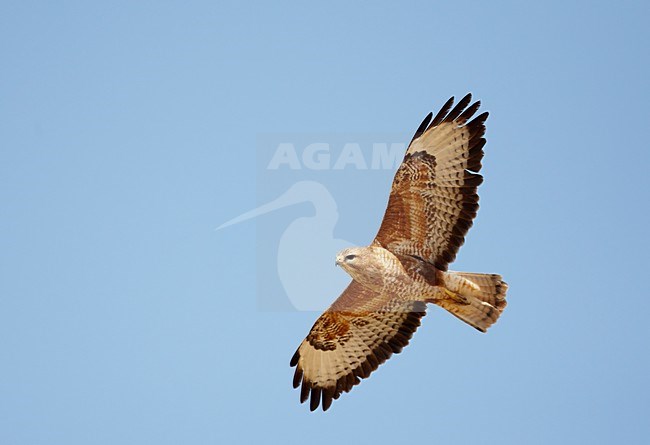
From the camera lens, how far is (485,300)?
971 centimetres

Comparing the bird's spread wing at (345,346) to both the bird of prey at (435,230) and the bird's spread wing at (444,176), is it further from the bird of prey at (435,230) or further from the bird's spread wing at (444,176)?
the bird's spread wing at (444,176)

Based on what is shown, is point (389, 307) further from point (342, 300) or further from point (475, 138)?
point (475, 138)

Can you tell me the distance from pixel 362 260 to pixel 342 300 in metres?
1.06

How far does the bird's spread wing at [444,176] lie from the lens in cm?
957

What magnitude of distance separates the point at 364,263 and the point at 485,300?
1372 millimetres

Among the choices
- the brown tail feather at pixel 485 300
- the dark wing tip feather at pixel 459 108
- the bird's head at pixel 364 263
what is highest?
the dark wing tip feather at pixel 459 108

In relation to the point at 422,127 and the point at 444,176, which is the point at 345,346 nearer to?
the point at 444,176

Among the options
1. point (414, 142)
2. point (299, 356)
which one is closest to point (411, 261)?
point (414, 142)

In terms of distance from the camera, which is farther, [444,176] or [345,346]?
[345,346]

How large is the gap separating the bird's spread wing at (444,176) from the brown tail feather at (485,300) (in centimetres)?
39

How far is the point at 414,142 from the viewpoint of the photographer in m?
9.65

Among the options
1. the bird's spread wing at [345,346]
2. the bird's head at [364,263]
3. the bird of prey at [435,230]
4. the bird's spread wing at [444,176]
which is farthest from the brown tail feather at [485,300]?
the bird's spread wing at [345,346]

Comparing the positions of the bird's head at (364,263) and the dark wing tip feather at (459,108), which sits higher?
the dark wing tip feather at (459,108)

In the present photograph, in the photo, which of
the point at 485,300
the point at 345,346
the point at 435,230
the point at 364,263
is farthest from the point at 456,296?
the point at 345,346
